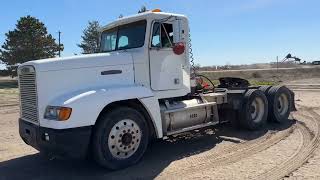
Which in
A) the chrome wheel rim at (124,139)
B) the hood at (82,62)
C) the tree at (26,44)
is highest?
the tree at (26,44)

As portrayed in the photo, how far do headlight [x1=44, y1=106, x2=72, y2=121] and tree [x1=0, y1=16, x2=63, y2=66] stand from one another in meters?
44.9

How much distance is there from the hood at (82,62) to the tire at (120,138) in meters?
0.96

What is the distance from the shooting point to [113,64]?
812cm

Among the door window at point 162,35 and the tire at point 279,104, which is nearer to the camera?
the door window at point 162,35

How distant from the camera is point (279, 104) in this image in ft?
40.7

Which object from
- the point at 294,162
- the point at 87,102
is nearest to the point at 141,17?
the point at 87,102

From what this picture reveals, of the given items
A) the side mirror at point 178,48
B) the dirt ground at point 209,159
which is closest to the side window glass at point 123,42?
the side mirror at point 178,48

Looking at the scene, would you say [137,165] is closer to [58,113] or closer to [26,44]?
[58,113]

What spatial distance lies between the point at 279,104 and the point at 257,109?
117cm

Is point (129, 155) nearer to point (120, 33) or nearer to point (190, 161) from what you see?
point (190, 161)

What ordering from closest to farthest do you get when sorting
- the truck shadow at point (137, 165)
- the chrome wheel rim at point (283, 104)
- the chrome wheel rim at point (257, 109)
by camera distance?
1. the truck shadow at point (137, 165)
2. the chrome wheel rim at point (257, 109)
3. the chrome wheel rim at point (283, 104)

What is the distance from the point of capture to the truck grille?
7.59m

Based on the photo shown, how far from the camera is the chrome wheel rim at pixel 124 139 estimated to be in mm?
7629

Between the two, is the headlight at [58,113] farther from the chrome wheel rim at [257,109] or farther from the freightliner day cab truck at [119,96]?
the chrome wheel rim at [257,109]
